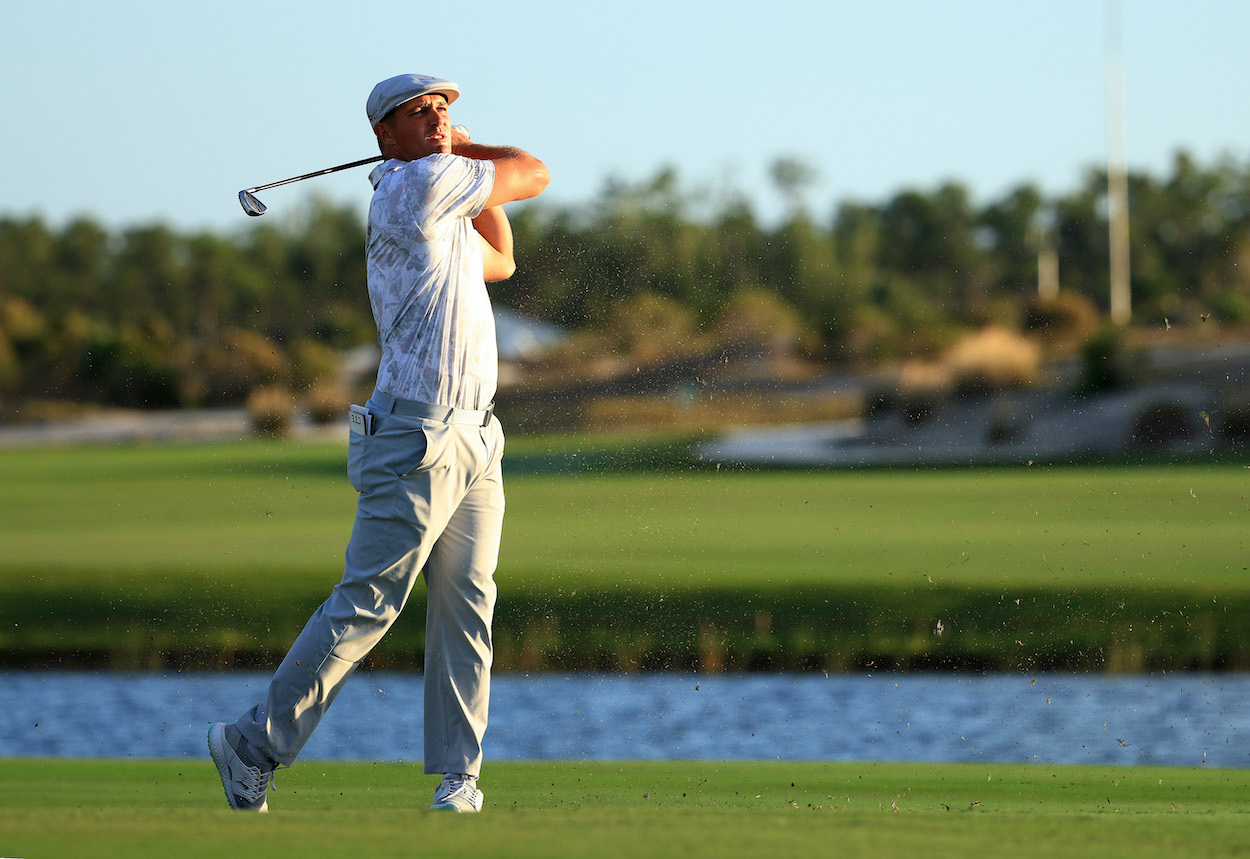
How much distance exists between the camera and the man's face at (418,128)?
442 centimetres

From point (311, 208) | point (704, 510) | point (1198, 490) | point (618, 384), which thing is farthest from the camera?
point (311, 208)

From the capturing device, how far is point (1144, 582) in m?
14.6

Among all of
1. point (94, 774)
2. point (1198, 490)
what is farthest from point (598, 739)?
point (1198, 490)

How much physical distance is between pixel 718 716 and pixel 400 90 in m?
5.32

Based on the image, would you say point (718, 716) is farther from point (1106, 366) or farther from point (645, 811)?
point (1106, 366)

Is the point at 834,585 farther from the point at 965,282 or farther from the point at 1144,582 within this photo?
the point at 965,282

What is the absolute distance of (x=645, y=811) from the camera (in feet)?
13.6

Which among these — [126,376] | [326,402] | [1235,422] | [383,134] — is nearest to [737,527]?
[1235,422]

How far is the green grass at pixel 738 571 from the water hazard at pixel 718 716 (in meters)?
0.71

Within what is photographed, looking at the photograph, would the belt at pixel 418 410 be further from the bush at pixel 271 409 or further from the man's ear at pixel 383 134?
the bush at pixel 271 409

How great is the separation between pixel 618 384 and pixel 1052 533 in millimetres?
29384

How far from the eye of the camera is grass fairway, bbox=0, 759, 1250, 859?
133 inches

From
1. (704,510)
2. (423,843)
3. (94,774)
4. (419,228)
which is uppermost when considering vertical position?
(419,228)

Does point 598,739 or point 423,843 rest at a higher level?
point 423,843
